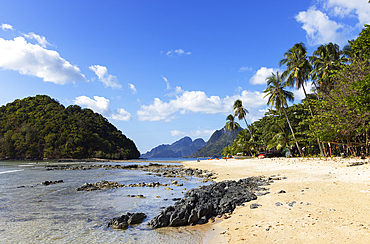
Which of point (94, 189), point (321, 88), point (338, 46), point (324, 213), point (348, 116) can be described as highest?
point (338, 46)

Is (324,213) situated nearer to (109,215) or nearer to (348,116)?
(109,215)

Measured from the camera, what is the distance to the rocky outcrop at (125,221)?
7777 mm

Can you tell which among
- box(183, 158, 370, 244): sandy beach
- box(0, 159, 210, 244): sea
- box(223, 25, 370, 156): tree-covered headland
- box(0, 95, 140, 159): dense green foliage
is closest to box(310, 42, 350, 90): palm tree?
box(223, 25, 370, 156): tree-covered headland

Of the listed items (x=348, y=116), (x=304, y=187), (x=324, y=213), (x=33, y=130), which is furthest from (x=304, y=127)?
(x=33, y=130)

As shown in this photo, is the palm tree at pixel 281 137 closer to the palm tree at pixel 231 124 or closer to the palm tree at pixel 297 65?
the palm tree at pixel 297 65

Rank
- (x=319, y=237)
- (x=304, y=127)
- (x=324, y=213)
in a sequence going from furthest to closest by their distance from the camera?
(x=304, y=127) < (x=324, y=213) < (x=319, y=237)

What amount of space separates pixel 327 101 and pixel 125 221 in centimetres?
2216

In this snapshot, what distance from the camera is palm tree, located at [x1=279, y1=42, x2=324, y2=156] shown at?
1212 inches

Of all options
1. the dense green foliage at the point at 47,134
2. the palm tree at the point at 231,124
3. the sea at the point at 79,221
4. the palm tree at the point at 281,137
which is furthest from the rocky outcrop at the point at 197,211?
the dense green foliage at the point at 47,134

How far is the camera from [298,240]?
16.9ft

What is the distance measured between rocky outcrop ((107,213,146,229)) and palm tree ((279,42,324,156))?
30681 mm

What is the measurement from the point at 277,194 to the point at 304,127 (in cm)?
3086

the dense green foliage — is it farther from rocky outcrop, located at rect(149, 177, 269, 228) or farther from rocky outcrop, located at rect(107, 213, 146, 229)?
rocky outcrop, located at rect(149, 177, 269, 228)

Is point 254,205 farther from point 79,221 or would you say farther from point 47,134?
point 47,134
